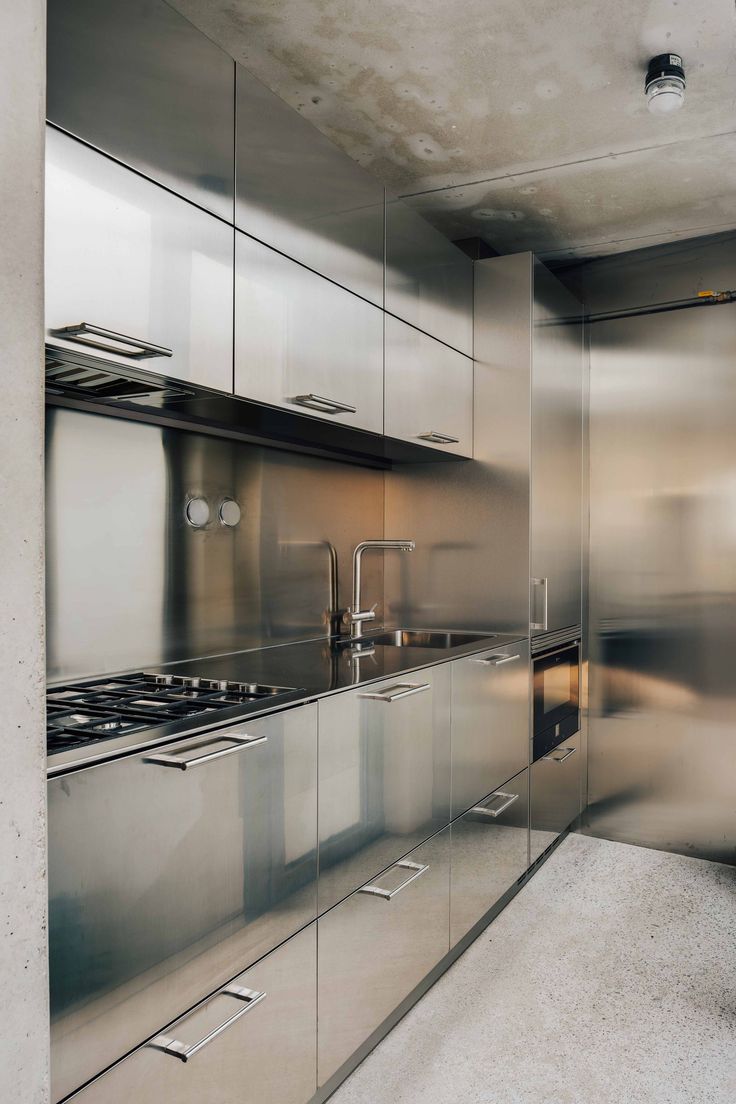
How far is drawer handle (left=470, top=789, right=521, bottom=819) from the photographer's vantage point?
2585 millimetres

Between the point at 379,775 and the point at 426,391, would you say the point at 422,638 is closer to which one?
the point at 426,391

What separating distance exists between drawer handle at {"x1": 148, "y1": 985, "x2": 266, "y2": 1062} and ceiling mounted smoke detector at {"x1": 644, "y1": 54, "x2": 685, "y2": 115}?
238 cm

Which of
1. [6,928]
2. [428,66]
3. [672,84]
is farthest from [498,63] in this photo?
[6,928]

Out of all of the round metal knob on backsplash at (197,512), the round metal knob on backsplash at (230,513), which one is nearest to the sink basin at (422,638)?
the round metal knob on backsplash at (230,513)

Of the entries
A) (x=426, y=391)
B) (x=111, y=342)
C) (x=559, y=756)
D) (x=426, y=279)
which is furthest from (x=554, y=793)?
(x=111, y=342)

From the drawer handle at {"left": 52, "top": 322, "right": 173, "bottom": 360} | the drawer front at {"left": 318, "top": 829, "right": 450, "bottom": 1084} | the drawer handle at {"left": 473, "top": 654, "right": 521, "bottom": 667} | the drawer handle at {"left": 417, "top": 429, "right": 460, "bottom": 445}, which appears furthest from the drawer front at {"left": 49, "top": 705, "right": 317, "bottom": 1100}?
the drawer handle at {"left": 417, "top": 429, "right": 460, "bottom": 445}

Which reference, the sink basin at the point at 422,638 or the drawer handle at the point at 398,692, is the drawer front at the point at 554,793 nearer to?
the sink basin at the point at 422,638

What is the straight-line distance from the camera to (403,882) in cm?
204

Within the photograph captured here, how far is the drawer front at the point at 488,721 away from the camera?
244cm

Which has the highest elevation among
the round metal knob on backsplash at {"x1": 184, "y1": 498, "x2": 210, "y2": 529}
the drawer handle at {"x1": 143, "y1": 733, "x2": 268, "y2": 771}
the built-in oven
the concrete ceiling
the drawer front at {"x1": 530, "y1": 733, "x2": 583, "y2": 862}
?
the concrete ceiling

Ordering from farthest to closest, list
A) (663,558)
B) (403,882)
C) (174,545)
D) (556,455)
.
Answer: (663,558) → (556,455) → (174,545) → (403,882)

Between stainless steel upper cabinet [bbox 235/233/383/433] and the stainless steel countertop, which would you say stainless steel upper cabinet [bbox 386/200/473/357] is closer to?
stainless steel upper cabinet [bbox 235/233/383/433]

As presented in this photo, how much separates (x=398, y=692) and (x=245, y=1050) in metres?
0.84

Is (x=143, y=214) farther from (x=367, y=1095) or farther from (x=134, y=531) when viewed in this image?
(x=367, y=1095)
